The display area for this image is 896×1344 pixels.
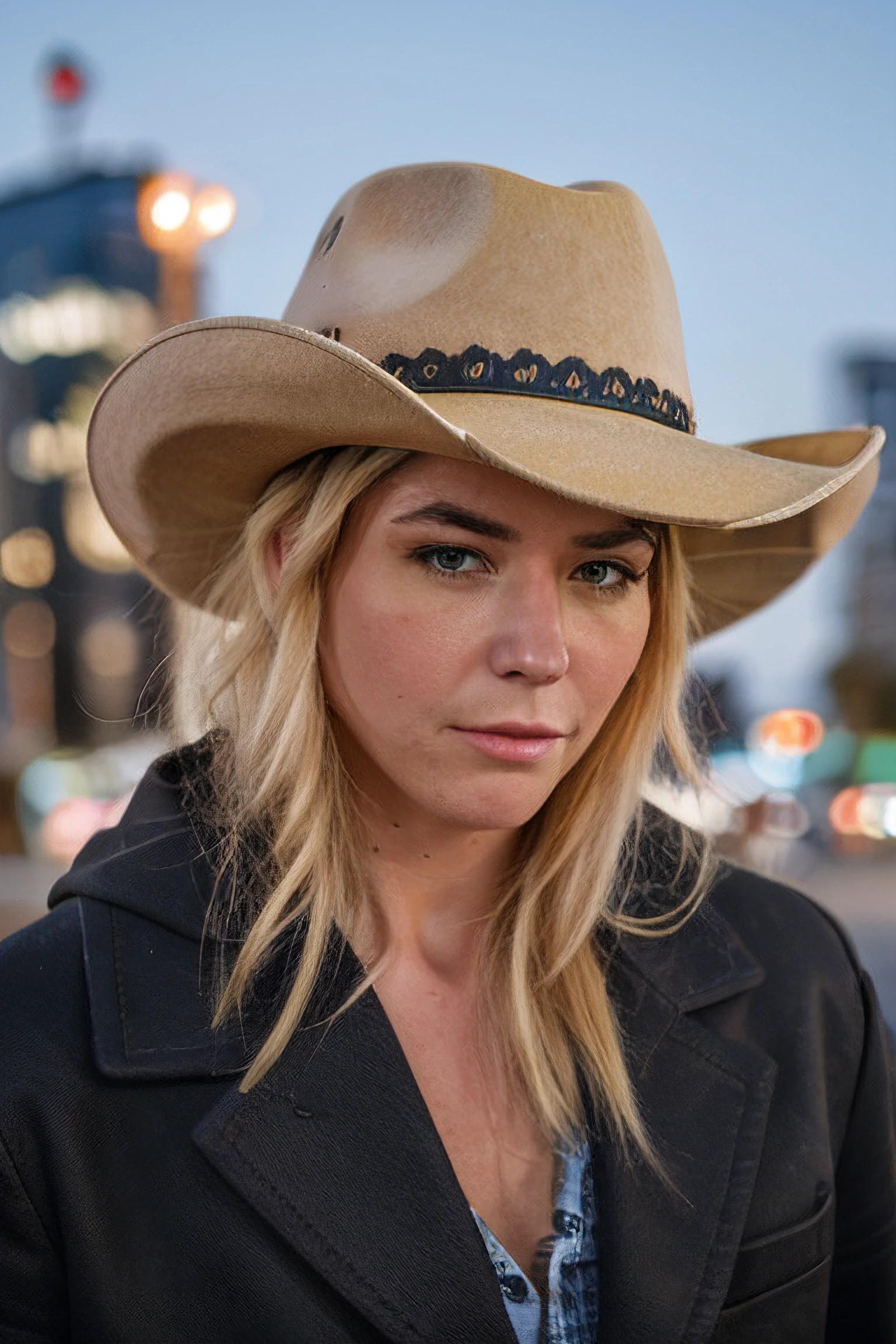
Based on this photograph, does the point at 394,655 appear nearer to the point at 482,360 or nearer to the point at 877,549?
the point at 482,360

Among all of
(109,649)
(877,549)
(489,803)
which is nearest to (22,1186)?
(489,803)

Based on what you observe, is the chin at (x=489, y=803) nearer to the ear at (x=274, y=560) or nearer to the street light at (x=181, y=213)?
the ear at (x=274, y=560)

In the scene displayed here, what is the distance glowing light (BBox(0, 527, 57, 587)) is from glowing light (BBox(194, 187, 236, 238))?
2962cm

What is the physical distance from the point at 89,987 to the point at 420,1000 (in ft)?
1.62

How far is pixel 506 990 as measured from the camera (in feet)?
6.03

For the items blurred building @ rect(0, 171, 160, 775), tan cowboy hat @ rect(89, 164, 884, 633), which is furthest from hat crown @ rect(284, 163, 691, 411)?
blurred building @ rect(0, 171, 160, 775)

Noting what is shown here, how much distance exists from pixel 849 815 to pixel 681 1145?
12.6m

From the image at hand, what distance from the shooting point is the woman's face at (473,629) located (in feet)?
4.91

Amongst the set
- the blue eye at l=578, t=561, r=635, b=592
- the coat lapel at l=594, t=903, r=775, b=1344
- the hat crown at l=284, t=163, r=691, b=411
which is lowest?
the coat lapel at l=594, t=903, r=775, b=1344

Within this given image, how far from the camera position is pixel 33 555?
35.3 metres

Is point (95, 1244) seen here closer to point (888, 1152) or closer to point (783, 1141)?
point (783, 1141)

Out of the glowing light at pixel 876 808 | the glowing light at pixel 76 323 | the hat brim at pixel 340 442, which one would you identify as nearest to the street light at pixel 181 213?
the hat brim at pixel 340 442

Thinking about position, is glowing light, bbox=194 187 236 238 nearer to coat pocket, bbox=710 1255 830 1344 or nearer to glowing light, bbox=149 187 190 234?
glowing light, bbox=149 187 190 234

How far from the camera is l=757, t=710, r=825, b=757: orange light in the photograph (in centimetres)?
1329
